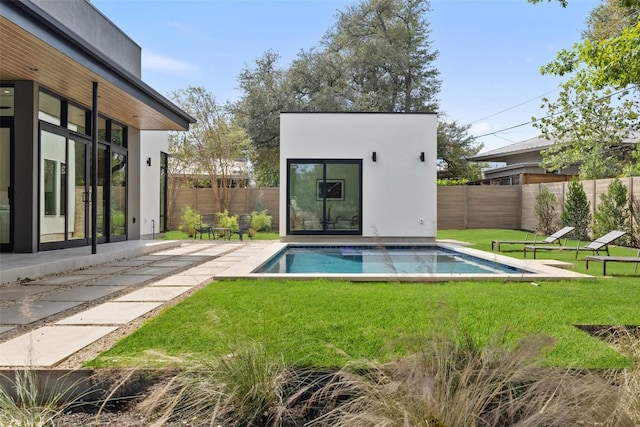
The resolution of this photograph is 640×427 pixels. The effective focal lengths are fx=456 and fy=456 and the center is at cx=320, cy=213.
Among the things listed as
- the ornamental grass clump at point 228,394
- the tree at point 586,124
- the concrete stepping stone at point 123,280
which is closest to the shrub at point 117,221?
the concrete stepping stone at point 123,280

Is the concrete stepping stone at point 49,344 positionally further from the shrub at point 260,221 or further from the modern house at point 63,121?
the shrub at point 260,221

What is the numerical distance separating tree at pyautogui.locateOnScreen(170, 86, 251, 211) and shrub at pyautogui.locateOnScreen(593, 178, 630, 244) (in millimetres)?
12979

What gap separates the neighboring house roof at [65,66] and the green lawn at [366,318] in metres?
3.63

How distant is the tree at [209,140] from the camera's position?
19.2 meters

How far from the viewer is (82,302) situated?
186 inches

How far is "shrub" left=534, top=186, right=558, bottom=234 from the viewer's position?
14.8 metres

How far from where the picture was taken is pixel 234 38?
19703 mm

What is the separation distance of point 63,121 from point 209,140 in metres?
10.8

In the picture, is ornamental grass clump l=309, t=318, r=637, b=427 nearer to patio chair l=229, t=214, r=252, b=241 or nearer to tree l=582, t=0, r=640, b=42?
patio chair l=229, t=214, r=252, b=241

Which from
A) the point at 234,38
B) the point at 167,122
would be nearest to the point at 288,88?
the point at 234,38

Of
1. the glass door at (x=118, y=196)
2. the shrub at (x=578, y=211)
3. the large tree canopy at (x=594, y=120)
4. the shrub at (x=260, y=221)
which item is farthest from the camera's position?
the shrub at (x=260, y=221)

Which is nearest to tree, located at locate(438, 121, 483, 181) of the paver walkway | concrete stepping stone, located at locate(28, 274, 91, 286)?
the paver walkway

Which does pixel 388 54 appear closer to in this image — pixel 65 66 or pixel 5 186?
pixel 65 66

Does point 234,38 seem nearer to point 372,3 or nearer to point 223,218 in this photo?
point 372,3
